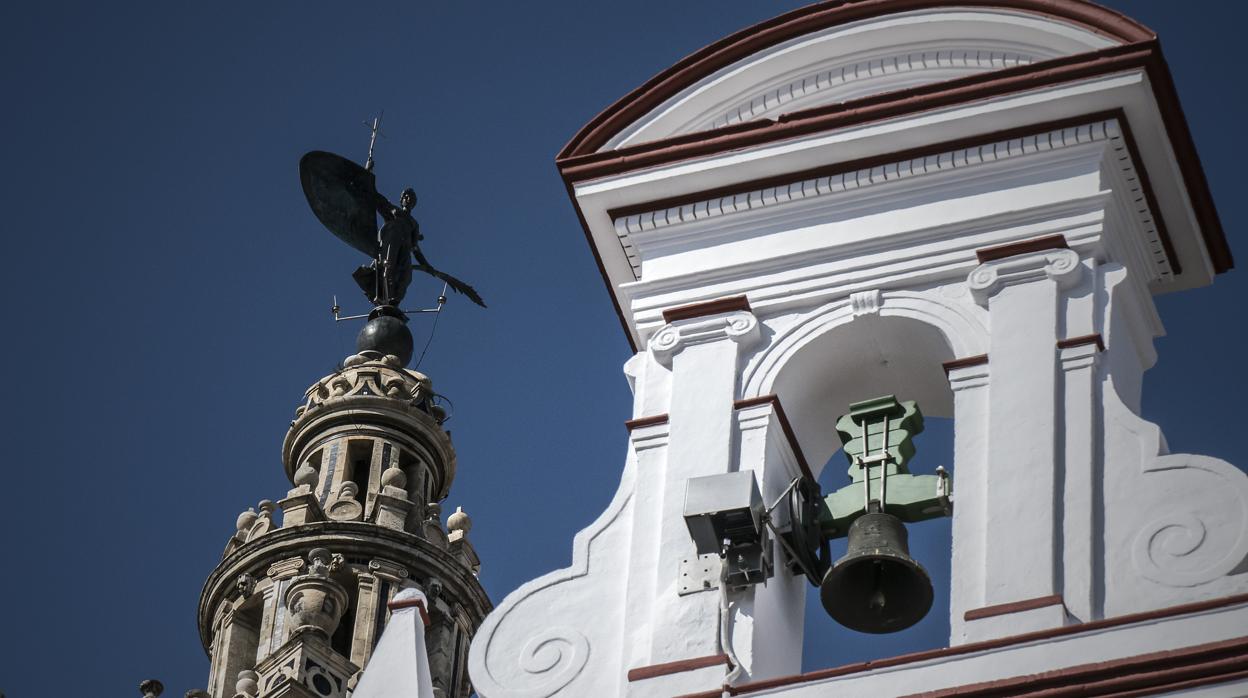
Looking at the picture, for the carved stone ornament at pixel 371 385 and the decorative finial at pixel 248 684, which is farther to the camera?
the carved stone ornament at pixel 371 385

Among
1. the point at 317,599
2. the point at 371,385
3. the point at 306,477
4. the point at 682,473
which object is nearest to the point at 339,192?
the point at 371,385

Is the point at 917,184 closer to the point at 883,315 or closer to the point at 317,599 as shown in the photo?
the point at 883,315

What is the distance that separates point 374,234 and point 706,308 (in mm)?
19627

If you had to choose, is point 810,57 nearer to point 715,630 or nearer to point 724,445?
point 724,445

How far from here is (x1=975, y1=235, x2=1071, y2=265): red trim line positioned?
25.4 m

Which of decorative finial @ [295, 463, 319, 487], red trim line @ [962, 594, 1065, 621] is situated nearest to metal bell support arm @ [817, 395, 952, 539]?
red trim line @ [962, 594, 1065, 621]

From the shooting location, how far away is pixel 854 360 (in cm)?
2605

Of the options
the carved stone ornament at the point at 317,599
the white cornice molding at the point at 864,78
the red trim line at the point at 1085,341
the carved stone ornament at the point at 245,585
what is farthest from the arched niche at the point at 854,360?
the carved stone ornament at the point at 245,585

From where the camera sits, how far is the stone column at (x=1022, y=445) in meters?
23.2

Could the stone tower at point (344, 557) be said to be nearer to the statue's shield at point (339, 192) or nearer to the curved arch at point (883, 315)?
the statue's shield at point (339, 192)

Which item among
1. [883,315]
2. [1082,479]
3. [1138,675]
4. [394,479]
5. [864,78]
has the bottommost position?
[1138,675]

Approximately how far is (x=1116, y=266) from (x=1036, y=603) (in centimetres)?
327

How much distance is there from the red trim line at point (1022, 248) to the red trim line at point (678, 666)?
3705 mm

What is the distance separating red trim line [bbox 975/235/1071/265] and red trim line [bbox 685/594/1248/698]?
11.5 ft
